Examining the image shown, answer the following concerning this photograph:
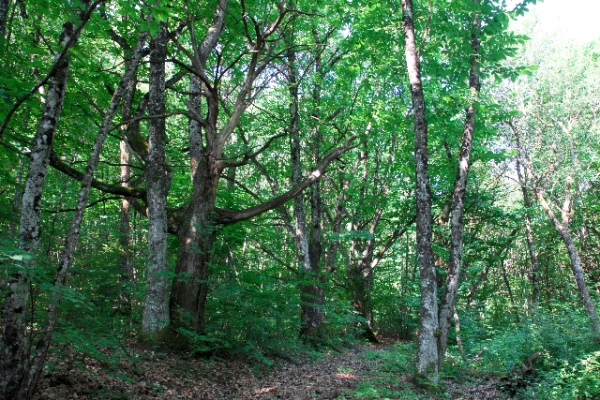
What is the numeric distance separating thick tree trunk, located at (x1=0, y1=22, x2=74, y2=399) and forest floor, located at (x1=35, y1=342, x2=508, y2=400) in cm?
62

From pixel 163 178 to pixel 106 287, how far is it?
3.39m

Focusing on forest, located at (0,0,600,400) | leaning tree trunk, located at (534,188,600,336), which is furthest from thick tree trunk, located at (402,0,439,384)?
leaning tree trunk, located at (534,188,600,336)

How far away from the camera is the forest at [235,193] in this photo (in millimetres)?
5117

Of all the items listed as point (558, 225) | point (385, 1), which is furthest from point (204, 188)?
point (558, 225)

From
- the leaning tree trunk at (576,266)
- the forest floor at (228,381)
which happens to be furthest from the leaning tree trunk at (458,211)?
the leaning tree trunk at (576,266)

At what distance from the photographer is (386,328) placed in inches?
892

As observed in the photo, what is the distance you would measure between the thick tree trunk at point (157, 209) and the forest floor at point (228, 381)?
738 millimetres

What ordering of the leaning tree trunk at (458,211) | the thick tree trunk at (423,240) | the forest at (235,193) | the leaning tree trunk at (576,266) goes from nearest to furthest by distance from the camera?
the forest at (235,193), the thick tree trunk at (423,240), the leaning tree trunk at (458,211), the leaning tree trunk at (576,266)

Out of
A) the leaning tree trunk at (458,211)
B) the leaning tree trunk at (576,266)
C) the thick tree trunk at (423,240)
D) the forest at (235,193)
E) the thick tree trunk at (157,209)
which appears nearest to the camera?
the forest at (235,193)

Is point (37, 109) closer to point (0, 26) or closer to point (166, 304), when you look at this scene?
point (0, 26)

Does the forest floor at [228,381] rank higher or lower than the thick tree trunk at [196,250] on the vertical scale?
lower

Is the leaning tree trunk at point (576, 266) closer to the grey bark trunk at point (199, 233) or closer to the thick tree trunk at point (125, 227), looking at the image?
the grey bark trunk at point (199, 233)

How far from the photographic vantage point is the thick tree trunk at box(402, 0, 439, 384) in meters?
7.80

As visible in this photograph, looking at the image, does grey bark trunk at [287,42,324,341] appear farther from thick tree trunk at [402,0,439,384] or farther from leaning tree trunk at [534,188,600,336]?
leaning tree trunk at [534,188,600,336]
